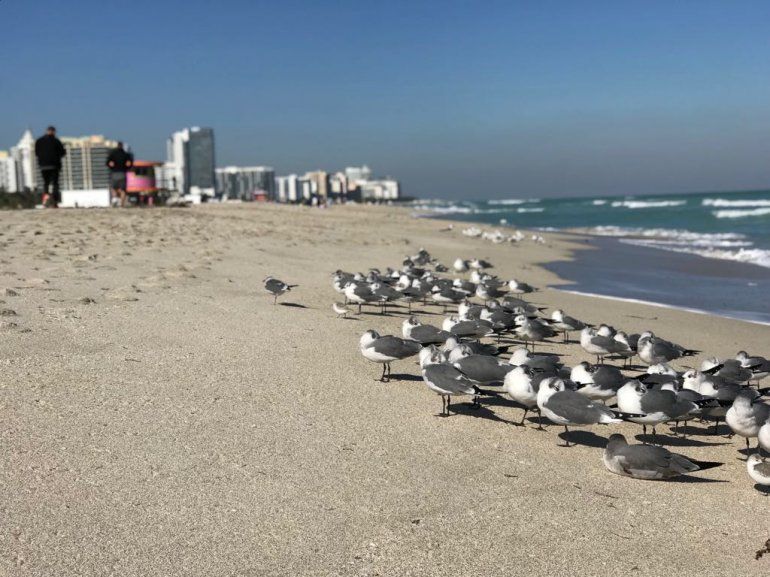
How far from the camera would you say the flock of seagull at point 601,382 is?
6.18 metres

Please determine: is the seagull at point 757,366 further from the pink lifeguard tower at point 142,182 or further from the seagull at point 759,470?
the pink lifeguard tower at point 142,182

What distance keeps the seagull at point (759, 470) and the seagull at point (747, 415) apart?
0.67m

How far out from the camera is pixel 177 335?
9141 millimetres

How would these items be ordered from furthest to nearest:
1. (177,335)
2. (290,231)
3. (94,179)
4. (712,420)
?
1. (94,179)
2. (290,231)
3. (177,335)
4. (712,420)

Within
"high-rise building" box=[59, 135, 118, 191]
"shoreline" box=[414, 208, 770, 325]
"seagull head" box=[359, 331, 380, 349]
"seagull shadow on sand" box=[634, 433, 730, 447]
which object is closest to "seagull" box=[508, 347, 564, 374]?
"seagull shadow on sand" box=[634, 433, 730, 447]

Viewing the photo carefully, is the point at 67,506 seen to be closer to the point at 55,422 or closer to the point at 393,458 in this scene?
the point at 55,422

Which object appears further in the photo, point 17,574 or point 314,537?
point 314,537

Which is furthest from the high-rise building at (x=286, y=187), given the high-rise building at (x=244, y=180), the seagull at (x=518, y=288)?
the seagull at (x=518, y=288)

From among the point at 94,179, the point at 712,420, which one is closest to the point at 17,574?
the point at 712,420

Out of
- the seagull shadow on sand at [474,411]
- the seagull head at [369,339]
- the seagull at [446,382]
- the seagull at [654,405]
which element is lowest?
the seagull shadow on sand at [474,411]

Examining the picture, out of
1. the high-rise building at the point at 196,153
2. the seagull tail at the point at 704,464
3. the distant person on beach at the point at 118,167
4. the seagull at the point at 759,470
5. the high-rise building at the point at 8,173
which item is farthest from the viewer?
the high-rise building at the point at 196,153

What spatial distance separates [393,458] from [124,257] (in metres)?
10.7

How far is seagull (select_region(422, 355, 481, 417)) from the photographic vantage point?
23.8 feet

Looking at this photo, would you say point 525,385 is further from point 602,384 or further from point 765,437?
point 765,437
